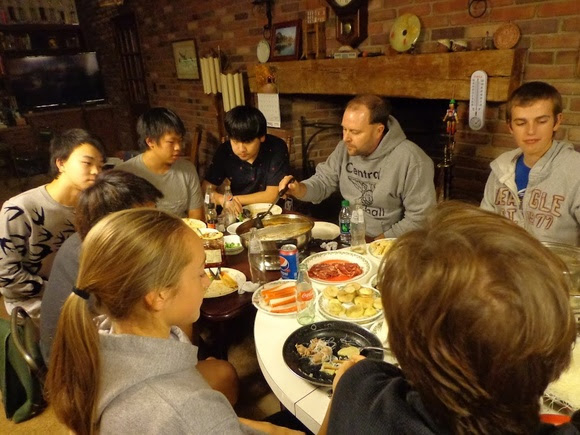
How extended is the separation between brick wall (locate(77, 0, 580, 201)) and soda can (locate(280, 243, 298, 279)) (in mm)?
1411

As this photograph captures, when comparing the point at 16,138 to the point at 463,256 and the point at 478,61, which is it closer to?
the point at 478,61

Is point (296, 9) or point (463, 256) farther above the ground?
point (296, 9)

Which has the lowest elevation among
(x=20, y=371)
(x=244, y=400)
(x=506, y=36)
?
(x=244, y=400)

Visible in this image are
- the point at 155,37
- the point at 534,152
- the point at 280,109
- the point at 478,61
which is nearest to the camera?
the point at 534,152

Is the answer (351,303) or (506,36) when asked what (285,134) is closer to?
(506,36)

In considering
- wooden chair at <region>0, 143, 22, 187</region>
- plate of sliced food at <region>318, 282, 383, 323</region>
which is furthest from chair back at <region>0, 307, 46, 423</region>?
wooden chair at <region>0, 143, 22, 187</region>

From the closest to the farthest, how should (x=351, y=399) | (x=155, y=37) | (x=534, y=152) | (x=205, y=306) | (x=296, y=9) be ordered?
1. (x=351, y=399)
2. (x=205, y=306)
3. (x=534, y=152)
4. (x=296, y=9)
5. (x=155, y=37)

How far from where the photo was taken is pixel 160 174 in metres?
2.45

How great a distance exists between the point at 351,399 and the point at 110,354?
0.50 m

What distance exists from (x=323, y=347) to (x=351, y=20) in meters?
2.30

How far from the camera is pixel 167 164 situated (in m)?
2.43

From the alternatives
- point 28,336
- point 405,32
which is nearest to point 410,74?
point 405,32

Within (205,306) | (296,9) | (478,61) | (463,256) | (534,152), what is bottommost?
(205,306)

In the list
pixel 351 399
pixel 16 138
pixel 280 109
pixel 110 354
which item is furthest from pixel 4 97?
pixel 351 399
